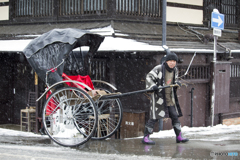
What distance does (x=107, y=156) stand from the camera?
20.0ft

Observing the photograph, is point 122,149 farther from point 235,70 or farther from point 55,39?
point 235,70

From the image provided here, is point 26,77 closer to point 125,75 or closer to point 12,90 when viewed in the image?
point 12,90

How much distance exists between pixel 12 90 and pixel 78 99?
694 cm

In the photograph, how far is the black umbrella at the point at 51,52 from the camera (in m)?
6.81

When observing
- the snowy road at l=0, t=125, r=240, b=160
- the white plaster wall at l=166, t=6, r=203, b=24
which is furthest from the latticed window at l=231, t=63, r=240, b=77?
the snowy road at l=0, t=125, r=240, b=160

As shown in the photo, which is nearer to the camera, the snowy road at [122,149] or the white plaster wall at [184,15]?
the snowy road at [122,149]

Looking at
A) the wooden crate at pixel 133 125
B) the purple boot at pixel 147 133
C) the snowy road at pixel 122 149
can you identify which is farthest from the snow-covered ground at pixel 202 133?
the purple boot at pixel 147 133

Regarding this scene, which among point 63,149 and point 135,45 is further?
point 135,45

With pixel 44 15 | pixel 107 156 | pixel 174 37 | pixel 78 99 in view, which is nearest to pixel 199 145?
pixel 107 156

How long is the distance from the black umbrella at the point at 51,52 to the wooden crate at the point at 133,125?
3.70m

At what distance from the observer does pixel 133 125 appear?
9.88m

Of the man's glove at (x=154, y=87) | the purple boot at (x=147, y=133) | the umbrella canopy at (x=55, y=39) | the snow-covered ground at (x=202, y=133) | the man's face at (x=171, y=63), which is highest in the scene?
the umbrella canopy at (x=55, y=39)

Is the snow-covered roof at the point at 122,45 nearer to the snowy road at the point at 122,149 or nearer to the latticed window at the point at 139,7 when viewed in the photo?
the latticed window at the point at 139,7

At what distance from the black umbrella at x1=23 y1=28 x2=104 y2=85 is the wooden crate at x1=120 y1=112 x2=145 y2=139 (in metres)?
3.70
